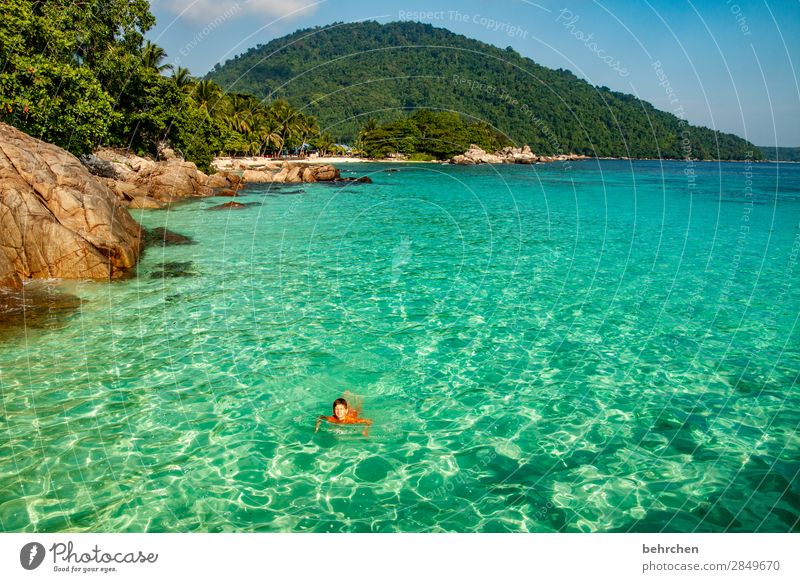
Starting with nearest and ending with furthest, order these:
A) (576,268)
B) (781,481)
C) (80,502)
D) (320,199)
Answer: (80,502), (781,481), (576,268), (320,199)

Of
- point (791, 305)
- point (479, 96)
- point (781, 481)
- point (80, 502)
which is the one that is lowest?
point (80, 502)

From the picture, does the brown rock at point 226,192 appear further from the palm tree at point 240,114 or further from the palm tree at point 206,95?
the palm tree at point 240,114

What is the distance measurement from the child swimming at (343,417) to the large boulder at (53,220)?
1282 cm

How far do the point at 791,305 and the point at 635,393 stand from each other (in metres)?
11.1

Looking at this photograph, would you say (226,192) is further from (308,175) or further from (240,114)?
(240,114)

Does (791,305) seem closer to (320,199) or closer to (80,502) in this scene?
(80,502)

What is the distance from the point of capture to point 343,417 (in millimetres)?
9297

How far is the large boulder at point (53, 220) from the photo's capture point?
16.3 meters

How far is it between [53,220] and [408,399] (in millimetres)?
15345

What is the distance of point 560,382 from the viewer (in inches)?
445

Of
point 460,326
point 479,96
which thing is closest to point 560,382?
point 460,326

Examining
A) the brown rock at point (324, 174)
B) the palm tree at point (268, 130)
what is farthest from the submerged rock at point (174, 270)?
the palm tree at point (268, 130)

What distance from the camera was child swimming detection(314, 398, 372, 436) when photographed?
9.10 m

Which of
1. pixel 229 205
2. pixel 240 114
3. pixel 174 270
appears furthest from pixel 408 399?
pixel 240 114
